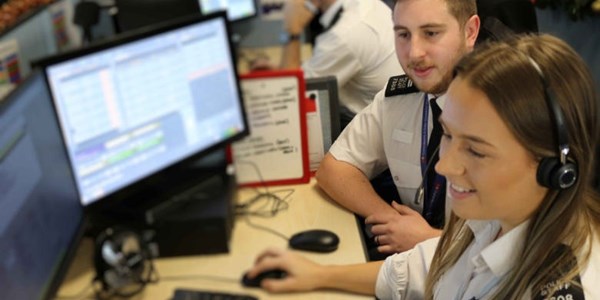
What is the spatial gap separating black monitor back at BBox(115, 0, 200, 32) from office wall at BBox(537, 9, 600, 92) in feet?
5.29

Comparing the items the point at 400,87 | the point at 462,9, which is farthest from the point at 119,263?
the point at 462,9

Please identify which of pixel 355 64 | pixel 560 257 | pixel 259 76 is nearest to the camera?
pixel 560 257

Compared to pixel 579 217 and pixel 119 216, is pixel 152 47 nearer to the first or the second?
pixel 119 216

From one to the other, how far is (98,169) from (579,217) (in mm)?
783

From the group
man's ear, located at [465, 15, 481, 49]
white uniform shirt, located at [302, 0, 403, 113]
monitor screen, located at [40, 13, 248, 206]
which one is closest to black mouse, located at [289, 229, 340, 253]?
monitor screen, located at [40, 13, 248, 206]

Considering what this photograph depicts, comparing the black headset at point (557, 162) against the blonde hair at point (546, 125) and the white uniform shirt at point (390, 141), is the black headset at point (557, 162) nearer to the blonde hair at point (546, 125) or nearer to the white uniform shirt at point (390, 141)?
the blonde hair at point (546, 125)

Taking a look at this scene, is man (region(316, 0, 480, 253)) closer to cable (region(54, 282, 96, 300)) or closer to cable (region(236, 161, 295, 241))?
cable (region(236, 161, 295, 241))

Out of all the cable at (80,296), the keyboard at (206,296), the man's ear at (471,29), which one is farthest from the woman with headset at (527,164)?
the cable at (80,296)

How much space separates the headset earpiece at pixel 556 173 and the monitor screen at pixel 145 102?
63cm

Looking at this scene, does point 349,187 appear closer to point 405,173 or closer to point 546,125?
point 405,173

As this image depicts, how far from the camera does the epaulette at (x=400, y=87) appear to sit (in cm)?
147

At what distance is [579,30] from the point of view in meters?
2.90

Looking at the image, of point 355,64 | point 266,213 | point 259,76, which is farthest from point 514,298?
point 355,64

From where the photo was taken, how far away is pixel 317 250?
1.16 metres
